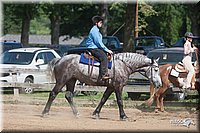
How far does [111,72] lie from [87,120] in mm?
1513

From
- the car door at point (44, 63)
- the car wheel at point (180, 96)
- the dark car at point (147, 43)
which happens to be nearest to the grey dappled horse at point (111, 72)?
the car wheel at point (180, 96)

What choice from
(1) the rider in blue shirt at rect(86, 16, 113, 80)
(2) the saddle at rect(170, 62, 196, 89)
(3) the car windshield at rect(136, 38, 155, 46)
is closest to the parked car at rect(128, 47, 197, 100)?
(2) the saddle at rect(170, 62, 196, 89)

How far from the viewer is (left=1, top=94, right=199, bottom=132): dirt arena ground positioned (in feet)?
44.2

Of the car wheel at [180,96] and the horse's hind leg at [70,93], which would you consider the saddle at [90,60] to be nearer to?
the horse's hind leg at [70,93]

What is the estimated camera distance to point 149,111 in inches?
709

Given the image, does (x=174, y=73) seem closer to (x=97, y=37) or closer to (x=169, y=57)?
(x=169, y=57)

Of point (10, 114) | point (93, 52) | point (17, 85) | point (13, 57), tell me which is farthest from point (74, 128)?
point (13, 57)

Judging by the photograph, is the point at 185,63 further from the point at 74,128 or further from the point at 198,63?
the point at 74,128

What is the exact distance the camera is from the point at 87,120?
15219mm

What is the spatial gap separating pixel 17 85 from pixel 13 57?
402 centimetres

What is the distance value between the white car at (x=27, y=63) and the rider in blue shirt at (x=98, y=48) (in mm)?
8043

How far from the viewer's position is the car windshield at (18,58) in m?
24.6

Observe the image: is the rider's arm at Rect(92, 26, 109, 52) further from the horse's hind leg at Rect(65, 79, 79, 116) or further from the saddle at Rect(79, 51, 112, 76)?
the horse's hind leg at Rect(65, 79, 79, 116)

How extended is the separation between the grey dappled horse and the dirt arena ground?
1.82 ft
